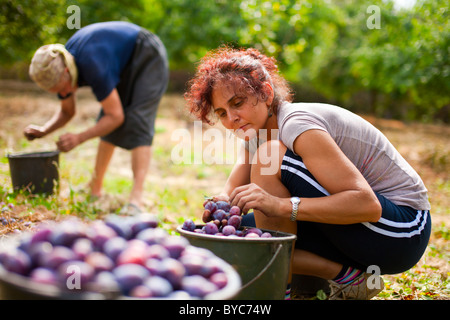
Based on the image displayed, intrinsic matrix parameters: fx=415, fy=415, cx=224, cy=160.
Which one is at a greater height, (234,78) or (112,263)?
(234,78)

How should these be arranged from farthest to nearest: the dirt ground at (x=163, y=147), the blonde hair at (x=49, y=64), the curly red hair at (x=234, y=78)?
1. the dirt ground at (x=163, y=147)
2. the blonde hair at (x=49, y=64)
3. the curly red hair at (x=234, y=78)

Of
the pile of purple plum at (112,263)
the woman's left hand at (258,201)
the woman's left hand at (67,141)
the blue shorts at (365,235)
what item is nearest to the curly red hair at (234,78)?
the blue shorts at (365,235)

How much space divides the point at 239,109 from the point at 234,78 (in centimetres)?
14

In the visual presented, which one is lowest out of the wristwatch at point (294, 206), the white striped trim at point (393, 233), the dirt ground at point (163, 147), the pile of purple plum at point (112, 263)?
the dirt ground at point (163, 147)

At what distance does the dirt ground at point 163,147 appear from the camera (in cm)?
398

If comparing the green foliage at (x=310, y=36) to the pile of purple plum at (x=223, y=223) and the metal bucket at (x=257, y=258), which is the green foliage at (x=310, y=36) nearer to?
the pile of purple plum at (x=223, y=223)

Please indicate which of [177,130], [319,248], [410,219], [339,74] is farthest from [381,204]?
[339,74]

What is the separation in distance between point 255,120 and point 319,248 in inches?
26.3

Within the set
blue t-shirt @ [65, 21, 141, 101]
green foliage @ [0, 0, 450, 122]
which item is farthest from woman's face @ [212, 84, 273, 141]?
blue t-shirt @ [65, 21, 141, 101]

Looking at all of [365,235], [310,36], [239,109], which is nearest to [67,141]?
[239,109]

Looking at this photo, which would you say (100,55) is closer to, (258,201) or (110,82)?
(110,82)

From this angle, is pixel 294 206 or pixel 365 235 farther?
pixel 365 235

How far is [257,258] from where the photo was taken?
4.79 ft

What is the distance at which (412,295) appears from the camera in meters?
2.20
